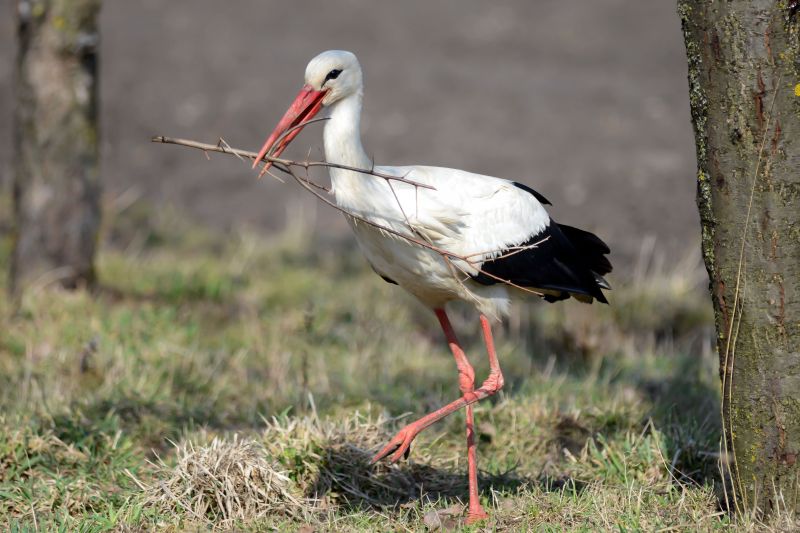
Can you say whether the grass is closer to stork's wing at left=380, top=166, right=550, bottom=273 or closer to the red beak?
stork's wing at left=380, top=166, right=550, bottom=273

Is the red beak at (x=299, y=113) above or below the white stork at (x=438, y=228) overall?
above

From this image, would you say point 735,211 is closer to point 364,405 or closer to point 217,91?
point 364,405

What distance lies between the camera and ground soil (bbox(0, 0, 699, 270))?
973 cm

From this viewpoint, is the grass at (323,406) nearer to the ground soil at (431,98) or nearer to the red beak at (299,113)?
the red beak at (299,113)

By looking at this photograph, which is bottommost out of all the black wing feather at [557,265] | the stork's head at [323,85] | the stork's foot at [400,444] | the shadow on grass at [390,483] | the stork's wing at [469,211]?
the shadow on grass at [390,483]

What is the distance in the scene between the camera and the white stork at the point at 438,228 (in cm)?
383

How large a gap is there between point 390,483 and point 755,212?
180cm

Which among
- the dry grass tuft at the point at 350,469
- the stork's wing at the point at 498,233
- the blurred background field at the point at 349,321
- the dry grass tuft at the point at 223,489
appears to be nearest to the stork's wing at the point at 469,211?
the stork's wing at the point at 498,233

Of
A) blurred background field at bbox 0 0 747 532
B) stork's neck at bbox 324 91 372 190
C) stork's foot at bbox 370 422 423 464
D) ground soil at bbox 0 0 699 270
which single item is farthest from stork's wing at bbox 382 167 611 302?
ground soil at bbox 0 0 699 270

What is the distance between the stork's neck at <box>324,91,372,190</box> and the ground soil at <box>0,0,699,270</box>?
15.4ft

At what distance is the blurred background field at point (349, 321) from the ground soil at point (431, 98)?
4 centimetres

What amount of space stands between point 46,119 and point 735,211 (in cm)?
433

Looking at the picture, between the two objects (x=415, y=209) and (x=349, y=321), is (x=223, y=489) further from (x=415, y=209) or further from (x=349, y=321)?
(x=349, y=321)

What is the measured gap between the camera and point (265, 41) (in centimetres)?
1316
